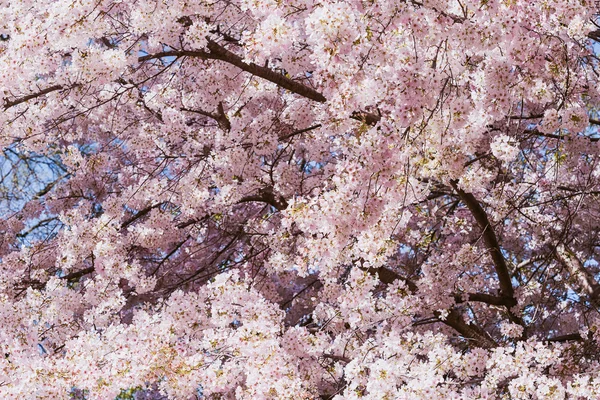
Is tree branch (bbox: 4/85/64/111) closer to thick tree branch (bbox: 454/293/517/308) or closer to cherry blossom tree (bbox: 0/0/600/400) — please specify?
cherry blossom tree (bbox: 0/0/600/400)

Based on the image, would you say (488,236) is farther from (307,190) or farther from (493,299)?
(307,190)

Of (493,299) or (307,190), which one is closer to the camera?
(493,299)

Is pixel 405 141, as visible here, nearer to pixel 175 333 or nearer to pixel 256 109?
pixel 175 333

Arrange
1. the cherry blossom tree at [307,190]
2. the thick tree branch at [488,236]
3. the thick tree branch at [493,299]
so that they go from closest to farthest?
the cherry blossom tree at [307,190] → the thick tree branch at [488,236] → the thick tree branch at [493,299]

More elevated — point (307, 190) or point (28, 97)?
point (307, 190)

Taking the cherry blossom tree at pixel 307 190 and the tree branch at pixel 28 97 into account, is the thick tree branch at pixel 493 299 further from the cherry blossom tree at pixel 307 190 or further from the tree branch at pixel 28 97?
the tree branch at pixel 28 97

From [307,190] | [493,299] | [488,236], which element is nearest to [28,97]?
[307,190]

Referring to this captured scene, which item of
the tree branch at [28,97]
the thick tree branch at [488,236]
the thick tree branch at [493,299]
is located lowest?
the tree branch at [28,97]

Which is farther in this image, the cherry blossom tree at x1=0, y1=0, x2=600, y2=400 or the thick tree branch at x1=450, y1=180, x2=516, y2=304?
the thick tree branch at x1=450, y1=180, x2=516, y2=304

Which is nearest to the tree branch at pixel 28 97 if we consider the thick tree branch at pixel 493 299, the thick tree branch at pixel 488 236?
the thick tree branch at pixel 488 236

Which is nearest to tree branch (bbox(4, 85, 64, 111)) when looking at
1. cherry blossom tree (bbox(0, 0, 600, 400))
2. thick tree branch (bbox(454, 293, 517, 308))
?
cherry blossom tree (bbox(0, 0, 600, 400))
